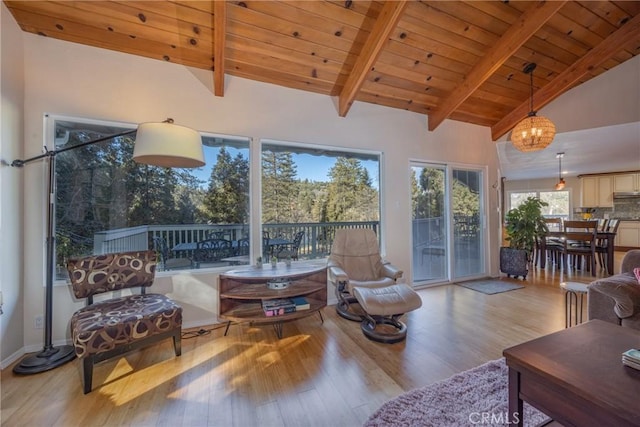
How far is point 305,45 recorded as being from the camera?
2762 mm

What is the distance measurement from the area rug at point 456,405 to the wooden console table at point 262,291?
122 cm

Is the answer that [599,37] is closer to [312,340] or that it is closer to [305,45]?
[305,45]

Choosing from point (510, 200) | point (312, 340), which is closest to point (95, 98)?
point (312, 340)

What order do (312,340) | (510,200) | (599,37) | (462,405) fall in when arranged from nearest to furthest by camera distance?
1. (462,405)
2. (312,340)
3. (599,37)
4. (510,200)

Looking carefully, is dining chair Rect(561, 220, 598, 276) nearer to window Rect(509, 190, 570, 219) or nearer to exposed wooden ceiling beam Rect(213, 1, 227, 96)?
window Rect(509, 190, 570, 219)

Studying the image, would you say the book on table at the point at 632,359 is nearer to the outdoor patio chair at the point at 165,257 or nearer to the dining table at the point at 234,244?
the dining table at the point at 234,244

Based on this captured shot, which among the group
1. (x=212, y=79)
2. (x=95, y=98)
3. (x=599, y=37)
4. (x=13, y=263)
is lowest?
(x=13, y=263)

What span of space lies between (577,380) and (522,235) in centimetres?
423

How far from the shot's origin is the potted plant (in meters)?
4.43

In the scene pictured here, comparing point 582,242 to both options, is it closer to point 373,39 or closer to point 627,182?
point 627,182

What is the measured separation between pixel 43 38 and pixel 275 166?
2.30 m

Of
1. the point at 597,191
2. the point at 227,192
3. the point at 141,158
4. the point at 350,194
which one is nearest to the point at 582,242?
the point at 597,191

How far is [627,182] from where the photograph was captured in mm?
6895

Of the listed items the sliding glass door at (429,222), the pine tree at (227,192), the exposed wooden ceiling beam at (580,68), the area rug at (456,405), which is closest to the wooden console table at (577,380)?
the area rug at (456,405)
